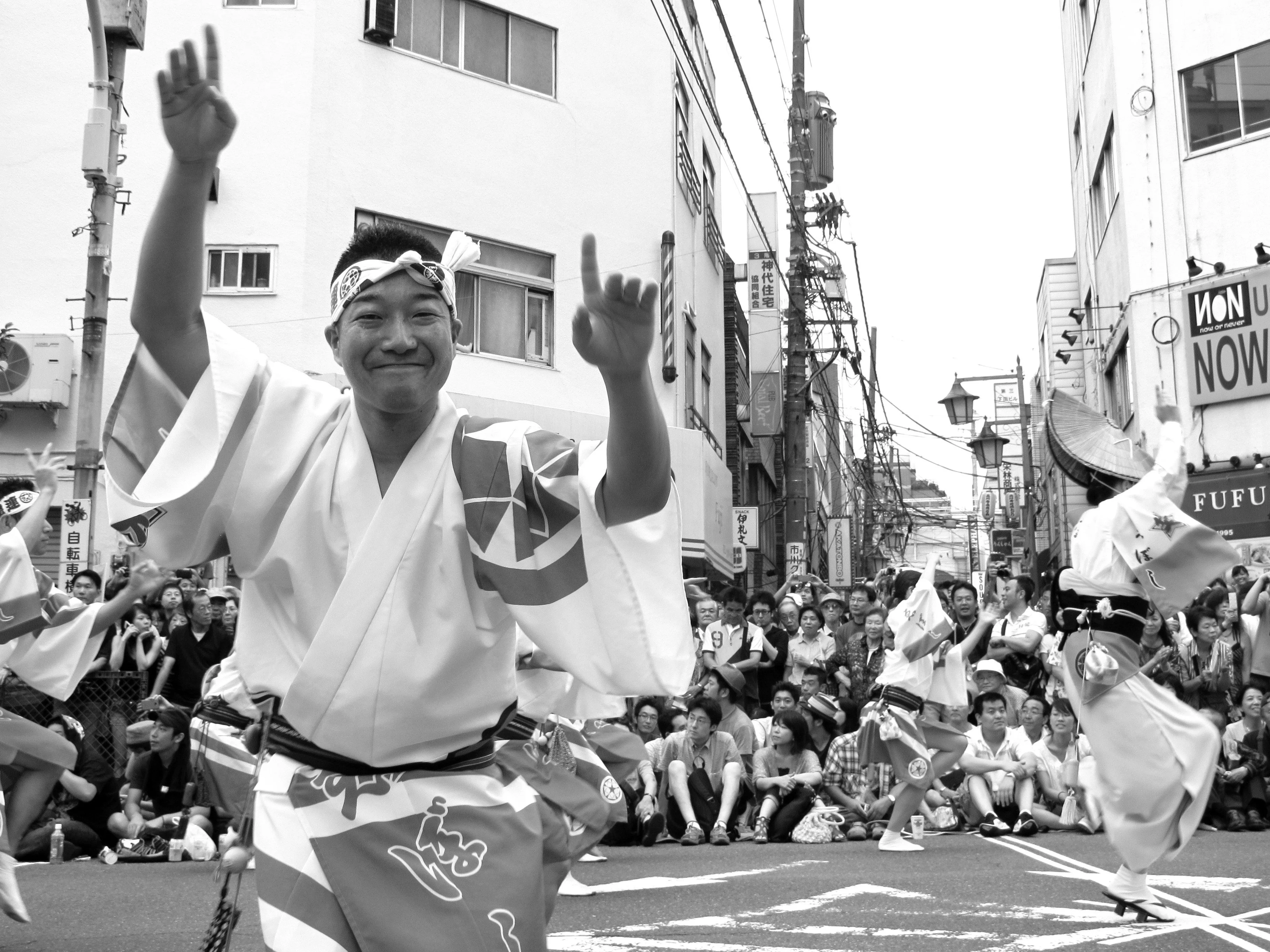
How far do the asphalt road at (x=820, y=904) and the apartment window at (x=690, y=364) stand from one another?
36.8 feet

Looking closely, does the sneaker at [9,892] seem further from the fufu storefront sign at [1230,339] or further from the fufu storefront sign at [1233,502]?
the fufu storefront sign at [1230,339]

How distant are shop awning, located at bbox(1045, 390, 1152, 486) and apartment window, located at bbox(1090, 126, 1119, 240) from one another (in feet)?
37.6

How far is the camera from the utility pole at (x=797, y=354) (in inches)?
672

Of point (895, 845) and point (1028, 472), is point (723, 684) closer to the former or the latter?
point (895, 845)

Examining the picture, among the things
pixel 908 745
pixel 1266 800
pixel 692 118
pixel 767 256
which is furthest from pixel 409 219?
pixel 767 256

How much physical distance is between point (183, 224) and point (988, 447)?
69.3 ft

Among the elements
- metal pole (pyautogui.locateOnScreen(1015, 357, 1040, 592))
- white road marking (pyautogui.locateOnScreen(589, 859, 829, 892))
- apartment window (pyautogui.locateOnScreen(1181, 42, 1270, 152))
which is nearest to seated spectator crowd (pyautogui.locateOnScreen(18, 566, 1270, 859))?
white road marking (pyautogui.locateOnScreen(589, 859, 829, 892))

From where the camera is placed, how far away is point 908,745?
9391 mm

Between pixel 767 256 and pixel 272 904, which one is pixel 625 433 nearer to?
pixel 272 904

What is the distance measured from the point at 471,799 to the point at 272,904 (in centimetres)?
38

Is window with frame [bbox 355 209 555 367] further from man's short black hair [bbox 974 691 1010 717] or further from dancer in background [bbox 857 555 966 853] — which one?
dancer in background [bbox 857 555 966 853]

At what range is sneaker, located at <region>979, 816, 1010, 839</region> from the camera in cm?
1044

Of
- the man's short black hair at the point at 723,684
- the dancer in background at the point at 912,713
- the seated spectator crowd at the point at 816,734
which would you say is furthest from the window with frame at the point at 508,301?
the dancer in background at the point at 912,713

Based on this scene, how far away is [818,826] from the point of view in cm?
1041
